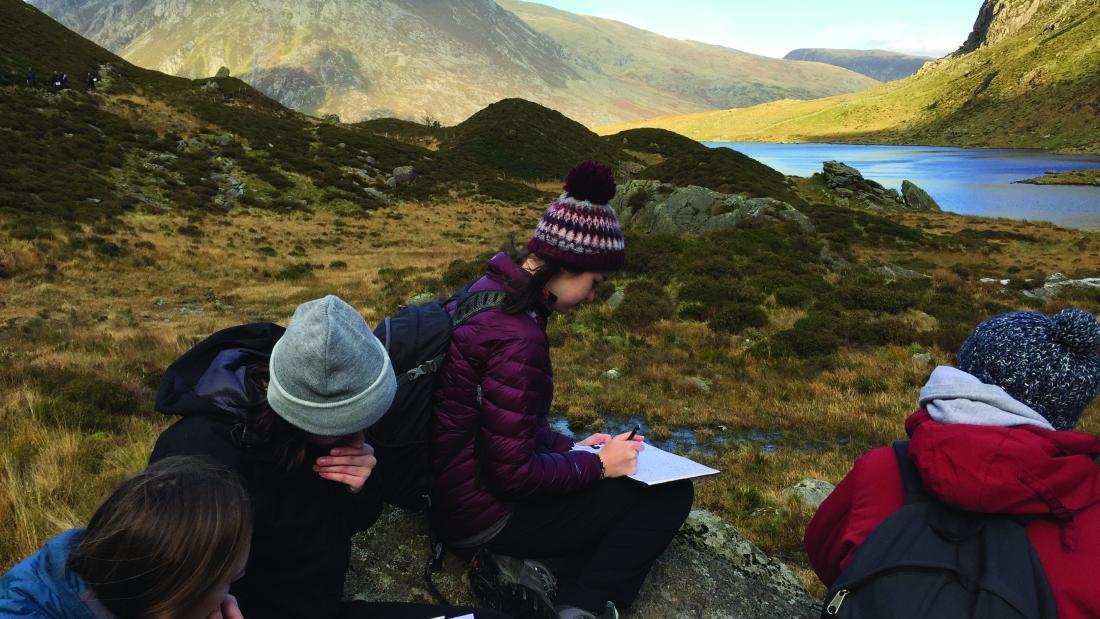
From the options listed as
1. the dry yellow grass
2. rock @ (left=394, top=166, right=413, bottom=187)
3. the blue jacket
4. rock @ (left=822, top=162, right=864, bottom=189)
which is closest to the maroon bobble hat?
the blue jacket

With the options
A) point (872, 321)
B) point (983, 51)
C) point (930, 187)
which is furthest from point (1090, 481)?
point (983, 51)

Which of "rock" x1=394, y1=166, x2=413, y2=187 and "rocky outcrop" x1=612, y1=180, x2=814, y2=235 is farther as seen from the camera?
"rock" x1=394, y1=166, x2=413, y2=187

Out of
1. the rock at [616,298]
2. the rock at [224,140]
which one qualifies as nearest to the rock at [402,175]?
the rock at [224,140]

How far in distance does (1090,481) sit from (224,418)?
3142 mm

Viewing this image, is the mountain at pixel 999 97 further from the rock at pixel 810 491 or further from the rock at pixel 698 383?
the rock at pixel 810 491

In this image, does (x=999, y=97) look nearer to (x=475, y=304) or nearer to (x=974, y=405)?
(x=974, y=405)

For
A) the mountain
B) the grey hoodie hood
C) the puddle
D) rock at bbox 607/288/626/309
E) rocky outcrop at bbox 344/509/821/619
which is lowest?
the puddle

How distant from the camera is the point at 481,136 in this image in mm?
57969

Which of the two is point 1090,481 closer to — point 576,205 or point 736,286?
point 576,205

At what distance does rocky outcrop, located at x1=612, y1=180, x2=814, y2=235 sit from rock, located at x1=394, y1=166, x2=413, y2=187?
70.8 ft

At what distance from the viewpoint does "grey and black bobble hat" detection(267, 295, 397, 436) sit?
2008 millimetres

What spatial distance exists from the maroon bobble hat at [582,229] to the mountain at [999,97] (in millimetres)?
139218

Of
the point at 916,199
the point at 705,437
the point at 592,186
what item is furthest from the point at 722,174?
the point at 592,186

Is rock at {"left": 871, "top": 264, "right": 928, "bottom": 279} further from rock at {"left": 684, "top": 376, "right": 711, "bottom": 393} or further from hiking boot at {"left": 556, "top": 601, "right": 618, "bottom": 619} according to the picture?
hiking boot at {"left": 556, "top": 601, "right": 618, "bottom": 619}
